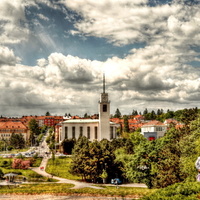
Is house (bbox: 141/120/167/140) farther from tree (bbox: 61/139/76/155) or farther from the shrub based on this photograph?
the shrub

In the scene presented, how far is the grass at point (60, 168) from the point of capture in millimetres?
49944

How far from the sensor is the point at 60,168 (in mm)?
56906

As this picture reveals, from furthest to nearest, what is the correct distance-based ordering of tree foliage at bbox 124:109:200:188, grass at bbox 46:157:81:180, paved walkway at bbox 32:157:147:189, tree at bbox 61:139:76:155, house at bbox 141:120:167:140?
house at bbox 141:120:167:140 → tree at bbox 61:139:76:155 → grass at bbox 46:157:81:180 → paved walkway at bbox 32:157:147:189 → tree foliage at bbox 124:109:200:188

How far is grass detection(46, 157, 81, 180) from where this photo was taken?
164 feet

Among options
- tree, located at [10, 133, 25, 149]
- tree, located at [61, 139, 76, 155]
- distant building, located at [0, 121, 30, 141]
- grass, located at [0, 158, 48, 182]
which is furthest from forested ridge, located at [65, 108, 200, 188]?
distant building, located at [0, 121, 30, 141]

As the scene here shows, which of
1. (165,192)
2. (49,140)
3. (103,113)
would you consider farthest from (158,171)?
(49,140)

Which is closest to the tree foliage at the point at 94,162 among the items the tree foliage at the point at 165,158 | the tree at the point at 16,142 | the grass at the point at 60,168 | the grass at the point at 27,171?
the grass at the point at 60,168

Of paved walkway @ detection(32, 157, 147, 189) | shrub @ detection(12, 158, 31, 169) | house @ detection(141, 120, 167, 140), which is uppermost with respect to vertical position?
house @ detection(141, 120, 167, 140)

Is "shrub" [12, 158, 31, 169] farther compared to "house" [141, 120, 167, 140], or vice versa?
"house" [141, 120, 167, 140]

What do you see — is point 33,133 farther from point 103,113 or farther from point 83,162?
point 83,162

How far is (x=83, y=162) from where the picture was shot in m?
45.1

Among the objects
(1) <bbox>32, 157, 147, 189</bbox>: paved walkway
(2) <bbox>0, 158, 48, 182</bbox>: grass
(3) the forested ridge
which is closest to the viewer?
(3) the forested ridge

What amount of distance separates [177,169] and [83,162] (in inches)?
723

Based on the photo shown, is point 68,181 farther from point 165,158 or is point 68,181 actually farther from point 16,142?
point 16,142
